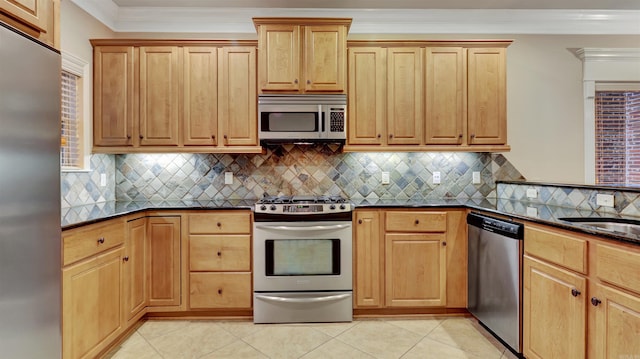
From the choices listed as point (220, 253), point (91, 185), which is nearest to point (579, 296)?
point (220, 253)

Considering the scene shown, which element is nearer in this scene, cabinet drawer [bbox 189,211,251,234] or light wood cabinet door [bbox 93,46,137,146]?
cabinet drawer [bbox 189,211,251,234]

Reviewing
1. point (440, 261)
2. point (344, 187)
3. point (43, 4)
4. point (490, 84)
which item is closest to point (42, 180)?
point (43, 4)

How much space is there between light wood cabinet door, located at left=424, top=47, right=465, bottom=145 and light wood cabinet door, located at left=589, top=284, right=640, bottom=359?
1.80 meters

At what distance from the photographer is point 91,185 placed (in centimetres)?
290

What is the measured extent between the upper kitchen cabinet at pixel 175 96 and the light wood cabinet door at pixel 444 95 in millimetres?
1642

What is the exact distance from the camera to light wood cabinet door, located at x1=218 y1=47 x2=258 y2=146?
301 cm

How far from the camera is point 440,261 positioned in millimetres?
2754

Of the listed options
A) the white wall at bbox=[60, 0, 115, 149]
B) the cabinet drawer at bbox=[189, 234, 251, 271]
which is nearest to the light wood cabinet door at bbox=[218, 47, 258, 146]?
the cabinet drawer at bbox=[189, 234, 251, 271]

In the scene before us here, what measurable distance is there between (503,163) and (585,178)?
3.00ft

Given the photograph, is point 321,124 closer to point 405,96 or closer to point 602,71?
point 405,96

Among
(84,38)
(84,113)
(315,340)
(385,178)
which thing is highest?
(84,38)

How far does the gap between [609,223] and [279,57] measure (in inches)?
108

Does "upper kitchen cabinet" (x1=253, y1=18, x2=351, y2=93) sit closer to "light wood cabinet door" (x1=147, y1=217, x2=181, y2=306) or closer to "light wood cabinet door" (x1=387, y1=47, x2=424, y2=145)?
"light wood cabinet door" (x1=387, y1=47, x2=424, y2=145)

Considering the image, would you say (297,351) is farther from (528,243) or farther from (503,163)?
(503,163)
